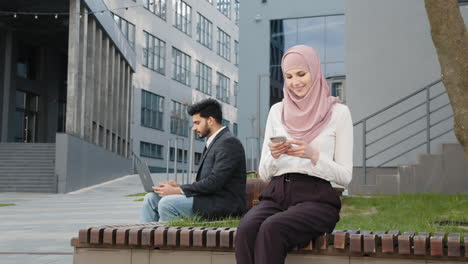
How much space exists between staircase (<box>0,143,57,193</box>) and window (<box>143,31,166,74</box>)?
24.7m

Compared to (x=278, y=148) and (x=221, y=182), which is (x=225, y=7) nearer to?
(x=221, y=182)

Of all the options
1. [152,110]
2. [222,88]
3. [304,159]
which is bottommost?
[304,159]

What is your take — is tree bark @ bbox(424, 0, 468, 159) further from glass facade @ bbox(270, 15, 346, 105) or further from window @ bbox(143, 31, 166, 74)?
window @ bbox(143, 31, 166, 74)

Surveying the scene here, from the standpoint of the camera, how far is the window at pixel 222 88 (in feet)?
239

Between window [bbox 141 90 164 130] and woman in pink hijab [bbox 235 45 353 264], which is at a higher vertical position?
window [bbox 141 90 164 130]

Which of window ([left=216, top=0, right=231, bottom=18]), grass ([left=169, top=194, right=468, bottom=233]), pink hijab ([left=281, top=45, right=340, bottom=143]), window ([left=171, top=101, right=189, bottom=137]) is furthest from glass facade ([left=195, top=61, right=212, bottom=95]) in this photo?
pink hijab ([left=281, top=45, right=340, bottom=143])

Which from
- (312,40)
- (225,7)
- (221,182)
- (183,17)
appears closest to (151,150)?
(183,17)

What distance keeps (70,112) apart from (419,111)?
1958cm

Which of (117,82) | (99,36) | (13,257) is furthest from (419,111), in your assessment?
(117,82)

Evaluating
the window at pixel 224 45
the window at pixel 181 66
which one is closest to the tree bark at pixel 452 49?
the window at pixel 181 66

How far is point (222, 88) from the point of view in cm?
7388

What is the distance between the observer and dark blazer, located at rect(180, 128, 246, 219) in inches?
203

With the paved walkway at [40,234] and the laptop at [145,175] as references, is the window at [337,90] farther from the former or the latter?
the laptop at [145,175]

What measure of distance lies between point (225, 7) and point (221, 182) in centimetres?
6985
